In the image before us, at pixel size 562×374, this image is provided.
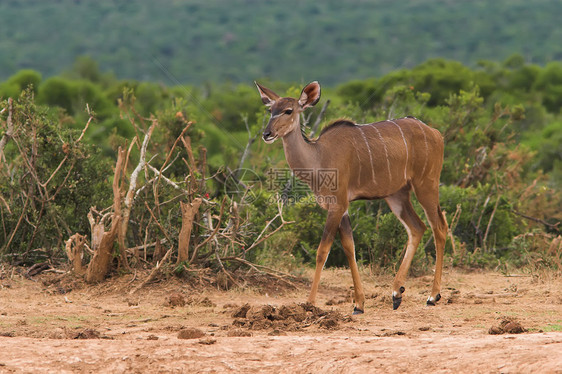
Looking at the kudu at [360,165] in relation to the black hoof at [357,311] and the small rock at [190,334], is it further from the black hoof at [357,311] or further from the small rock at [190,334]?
the small rock at [190,334]

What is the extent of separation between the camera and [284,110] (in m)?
6.63

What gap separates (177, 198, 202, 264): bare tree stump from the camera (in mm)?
7445

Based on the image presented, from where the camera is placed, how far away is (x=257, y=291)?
7.60 meters

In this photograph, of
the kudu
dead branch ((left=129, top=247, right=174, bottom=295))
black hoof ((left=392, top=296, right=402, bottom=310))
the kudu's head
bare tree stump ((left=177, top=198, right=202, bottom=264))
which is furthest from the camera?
bare tree stump ((left=177, top=198, right=202, bottom=264))

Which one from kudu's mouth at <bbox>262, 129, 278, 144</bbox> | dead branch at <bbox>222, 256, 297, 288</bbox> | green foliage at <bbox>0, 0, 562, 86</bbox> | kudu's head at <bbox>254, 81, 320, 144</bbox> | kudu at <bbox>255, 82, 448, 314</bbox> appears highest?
kudu's head at <bbox>254, 81, 320, 144</bbox>

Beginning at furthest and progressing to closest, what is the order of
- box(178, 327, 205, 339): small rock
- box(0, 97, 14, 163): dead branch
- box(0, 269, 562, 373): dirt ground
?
box(0, 97, 14, 163): dead branch → box(178, 327, 205, 339): small rock → box(0, 269, 562, 373): dirt ground

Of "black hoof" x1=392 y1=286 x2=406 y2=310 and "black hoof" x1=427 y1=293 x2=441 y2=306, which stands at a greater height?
"black hoof" x1=392 y1=286 x2=406 y2=310

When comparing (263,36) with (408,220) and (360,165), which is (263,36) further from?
(360,165)

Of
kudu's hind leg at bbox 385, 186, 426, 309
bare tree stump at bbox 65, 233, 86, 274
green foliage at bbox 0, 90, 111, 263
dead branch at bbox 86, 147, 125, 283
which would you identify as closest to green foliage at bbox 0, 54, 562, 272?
green foliage at bbox 0, 90, 111, 263

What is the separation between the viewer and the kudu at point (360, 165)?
671 cm

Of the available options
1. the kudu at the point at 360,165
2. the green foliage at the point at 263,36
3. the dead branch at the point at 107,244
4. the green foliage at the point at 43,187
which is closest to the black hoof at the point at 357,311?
the kudu at the point at 360,165

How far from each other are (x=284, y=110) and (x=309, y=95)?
0.34m

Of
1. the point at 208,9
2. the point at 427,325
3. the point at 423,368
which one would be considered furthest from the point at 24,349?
the point at 208,9

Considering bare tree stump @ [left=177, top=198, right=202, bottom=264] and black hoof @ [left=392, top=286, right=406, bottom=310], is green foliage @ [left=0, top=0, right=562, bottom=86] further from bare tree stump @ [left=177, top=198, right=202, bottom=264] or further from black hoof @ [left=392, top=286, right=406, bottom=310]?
black hoof @ [left=392, top=286, right=406, bottom=310]
